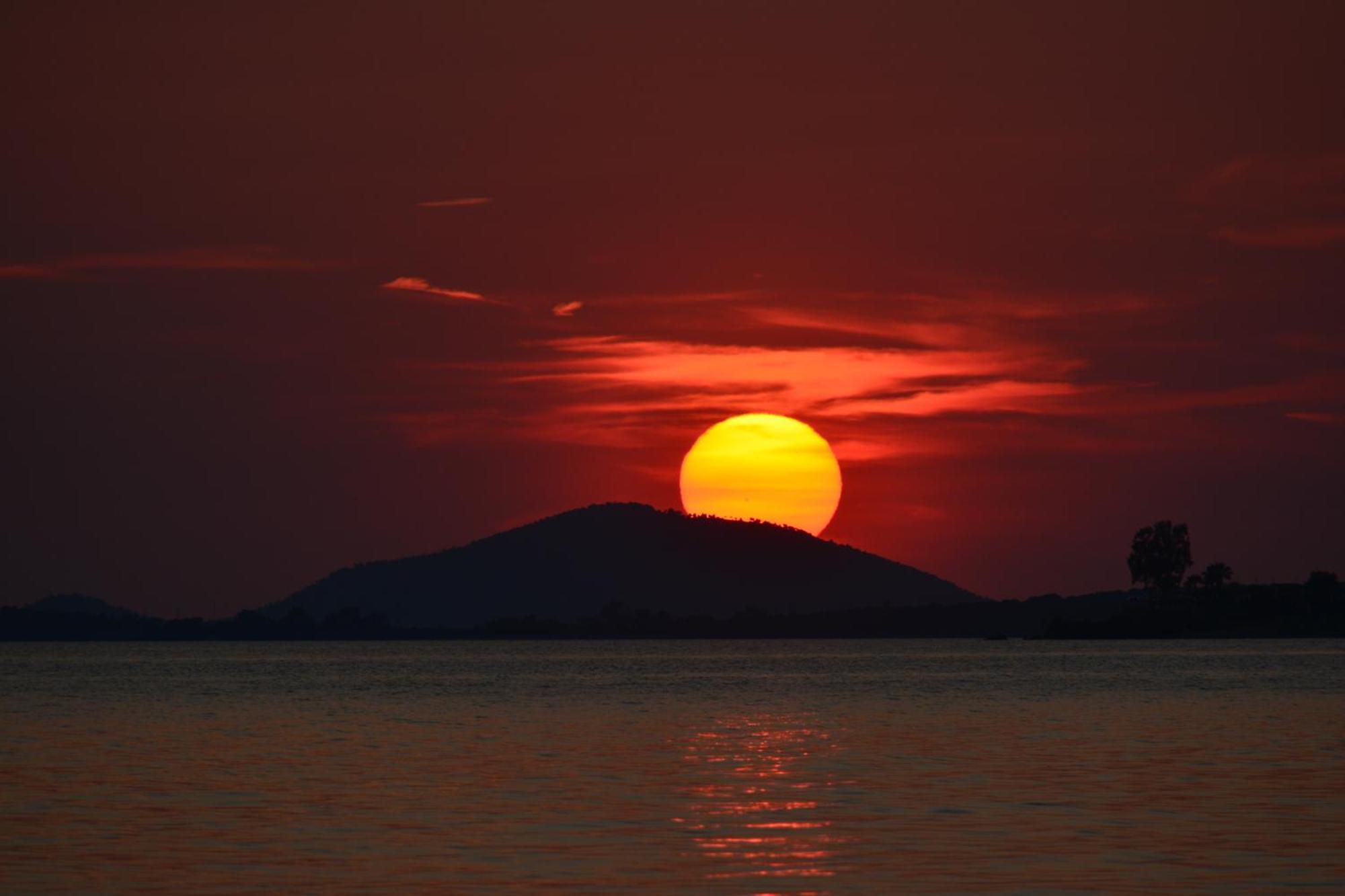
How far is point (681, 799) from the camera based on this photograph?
50156mm

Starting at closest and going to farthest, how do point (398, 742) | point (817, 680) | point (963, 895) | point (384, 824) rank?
point (963, 895) → point (384, 824) → point (398, 742) → point (817, 680)

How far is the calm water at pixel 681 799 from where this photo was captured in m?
36.8

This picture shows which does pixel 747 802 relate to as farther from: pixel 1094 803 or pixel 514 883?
pixel 514 883

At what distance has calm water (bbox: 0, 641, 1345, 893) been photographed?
121 ft

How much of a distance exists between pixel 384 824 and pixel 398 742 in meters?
29.5

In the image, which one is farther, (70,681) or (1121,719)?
(70,681)

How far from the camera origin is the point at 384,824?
146ft

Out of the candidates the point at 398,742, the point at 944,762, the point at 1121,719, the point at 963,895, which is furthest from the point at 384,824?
the point at 1121,719

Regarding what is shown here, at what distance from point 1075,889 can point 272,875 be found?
1577 cm

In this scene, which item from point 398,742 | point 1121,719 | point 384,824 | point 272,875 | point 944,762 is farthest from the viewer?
point 1121,719

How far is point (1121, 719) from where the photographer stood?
283 ft

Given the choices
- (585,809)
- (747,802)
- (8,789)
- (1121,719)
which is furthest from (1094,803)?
(1121,719)

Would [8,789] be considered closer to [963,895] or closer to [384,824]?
[384,824]

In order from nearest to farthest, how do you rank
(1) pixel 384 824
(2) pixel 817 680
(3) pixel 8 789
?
(1) pixel 384 824, (3) pixel 8 789, (2) pixel 817 680
